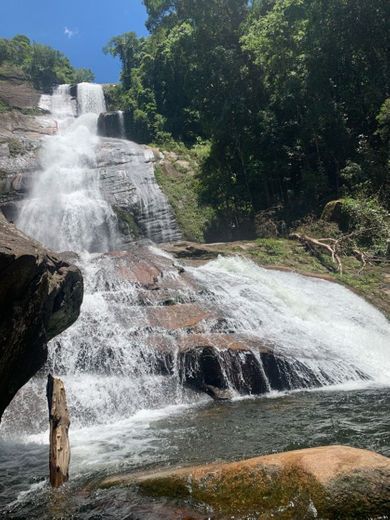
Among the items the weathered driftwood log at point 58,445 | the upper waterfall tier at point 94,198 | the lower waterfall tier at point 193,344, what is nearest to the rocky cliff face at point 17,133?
the upper waterfall tier at point 94,198

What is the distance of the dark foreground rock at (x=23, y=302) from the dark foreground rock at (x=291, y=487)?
2.79m

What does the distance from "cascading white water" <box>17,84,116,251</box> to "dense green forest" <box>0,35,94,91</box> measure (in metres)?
21.3

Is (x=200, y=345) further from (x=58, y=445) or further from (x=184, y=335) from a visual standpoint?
(x=58, y=445)

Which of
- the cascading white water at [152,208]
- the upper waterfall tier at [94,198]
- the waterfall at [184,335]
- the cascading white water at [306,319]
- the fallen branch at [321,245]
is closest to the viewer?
the waterfall at [184,335]

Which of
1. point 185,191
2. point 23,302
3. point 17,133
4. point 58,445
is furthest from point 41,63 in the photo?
point 58,445

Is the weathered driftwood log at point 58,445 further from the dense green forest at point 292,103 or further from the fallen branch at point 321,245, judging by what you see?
the dense green forest at point 292,103

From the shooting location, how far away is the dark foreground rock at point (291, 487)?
375cm

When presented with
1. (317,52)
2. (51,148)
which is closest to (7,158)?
(51,148)

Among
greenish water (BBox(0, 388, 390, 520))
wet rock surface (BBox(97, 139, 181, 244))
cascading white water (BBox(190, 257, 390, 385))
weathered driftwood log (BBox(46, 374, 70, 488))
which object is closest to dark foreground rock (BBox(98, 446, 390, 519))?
greenish water (BBox(0, 388, 390, 520))

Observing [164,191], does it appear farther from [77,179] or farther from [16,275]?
[16,275]

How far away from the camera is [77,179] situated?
3153 cm

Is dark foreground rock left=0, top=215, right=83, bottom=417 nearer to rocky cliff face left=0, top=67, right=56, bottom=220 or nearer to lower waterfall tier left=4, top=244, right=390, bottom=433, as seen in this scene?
lower waterfall tier left=4, top=244, right=390, bottom=433

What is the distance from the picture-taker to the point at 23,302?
249 inches

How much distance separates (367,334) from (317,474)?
12404mm
